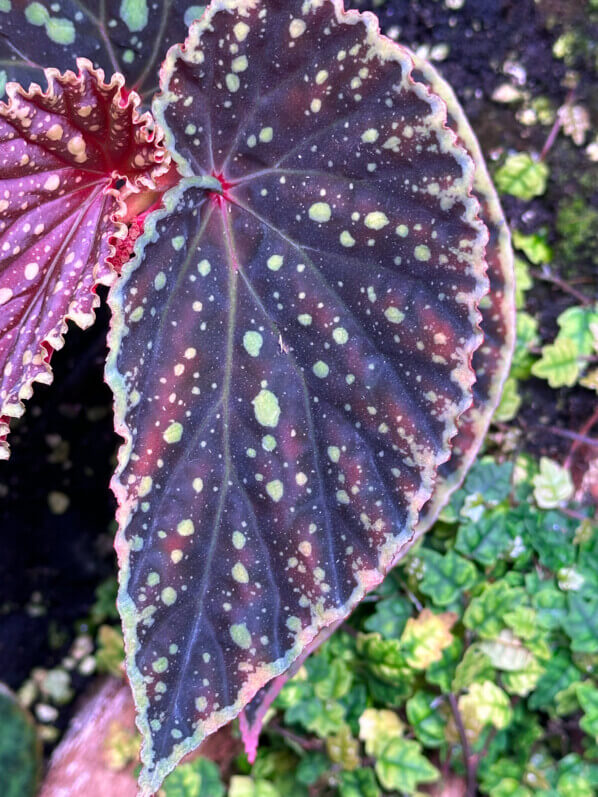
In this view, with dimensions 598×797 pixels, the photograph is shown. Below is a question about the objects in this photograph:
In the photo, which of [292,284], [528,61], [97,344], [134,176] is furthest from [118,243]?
[528,61]

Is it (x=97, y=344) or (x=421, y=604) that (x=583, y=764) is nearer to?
(x=421, y=604)

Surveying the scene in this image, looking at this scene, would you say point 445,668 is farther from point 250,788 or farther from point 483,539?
point 250,788

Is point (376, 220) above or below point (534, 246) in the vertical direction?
above

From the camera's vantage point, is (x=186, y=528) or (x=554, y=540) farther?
(x=554, y=540)

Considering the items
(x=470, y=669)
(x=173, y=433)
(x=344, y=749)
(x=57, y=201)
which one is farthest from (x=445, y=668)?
A: (x=57, y=201)

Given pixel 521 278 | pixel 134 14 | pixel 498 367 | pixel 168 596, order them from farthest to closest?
1. pixel 521 278
2. pixel 498 367
3. pixel 134 14
4. pixel 168 596

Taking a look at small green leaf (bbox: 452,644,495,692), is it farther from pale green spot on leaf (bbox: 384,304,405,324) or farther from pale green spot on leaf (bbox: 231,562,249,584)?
pale green spot on leaf (bbox: 384,304,405,324)

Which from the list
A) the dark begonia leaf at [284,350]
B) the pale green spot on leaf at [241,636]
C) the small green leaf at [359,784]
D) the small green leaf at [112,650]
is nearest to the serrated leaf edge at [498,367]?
the dark begonia leaf at [284,350]
